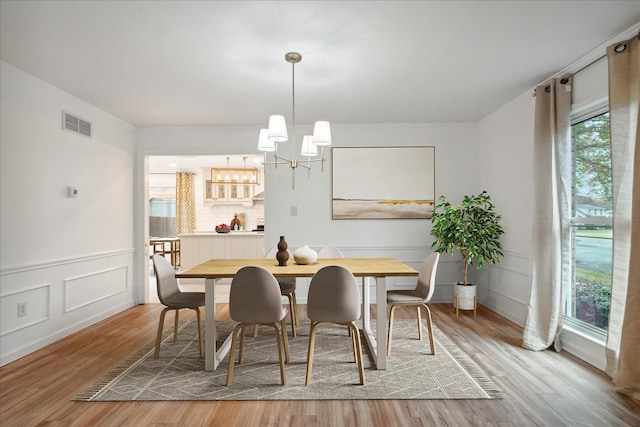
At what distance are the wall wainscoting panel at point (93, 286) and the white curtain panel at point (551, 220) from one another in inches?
179

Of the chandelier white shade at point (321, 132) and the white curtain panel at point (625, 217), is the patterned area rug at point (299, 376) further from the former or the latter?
the chandelier white shade at point (321, 132)

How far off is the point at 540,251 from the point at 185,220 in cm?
868

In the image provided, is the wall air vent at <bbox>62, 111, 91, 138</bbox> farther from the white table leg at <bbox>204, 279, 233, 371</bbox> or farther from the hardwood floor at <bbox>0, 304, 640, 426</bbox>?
the white table leg at <bbox>204, 279, 233, 371</bbox>

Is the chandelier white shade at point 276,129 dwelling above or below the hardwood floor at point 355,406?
above

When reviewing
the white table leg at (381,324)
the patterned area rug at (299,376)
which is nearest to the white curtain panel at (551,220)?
the patterned area rug at (299,376)

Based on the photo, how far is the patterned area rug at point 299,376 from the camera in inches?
104

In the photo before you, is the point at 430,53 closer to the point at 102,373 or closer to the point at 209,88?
the point at 209,88

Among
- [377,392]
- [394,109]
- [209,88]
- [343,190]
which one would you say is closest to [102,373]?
[377,392]

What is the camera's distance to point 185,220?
10320 millimetres

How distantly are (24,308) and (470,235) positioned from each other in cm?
461

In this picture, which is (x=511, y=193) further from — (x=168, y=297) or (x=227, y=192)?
(x=227, y=192)

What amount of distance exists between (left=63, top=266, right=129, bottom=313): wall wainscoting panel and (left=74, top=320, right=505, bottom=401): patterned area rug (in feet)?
4.10

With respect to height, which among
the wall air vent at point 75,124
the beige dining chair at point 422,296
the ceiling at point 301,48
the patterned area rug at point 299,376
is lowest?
the patterned area rug at point 299,376

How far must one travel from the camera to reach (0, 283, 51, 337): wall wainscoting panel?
130 inches
